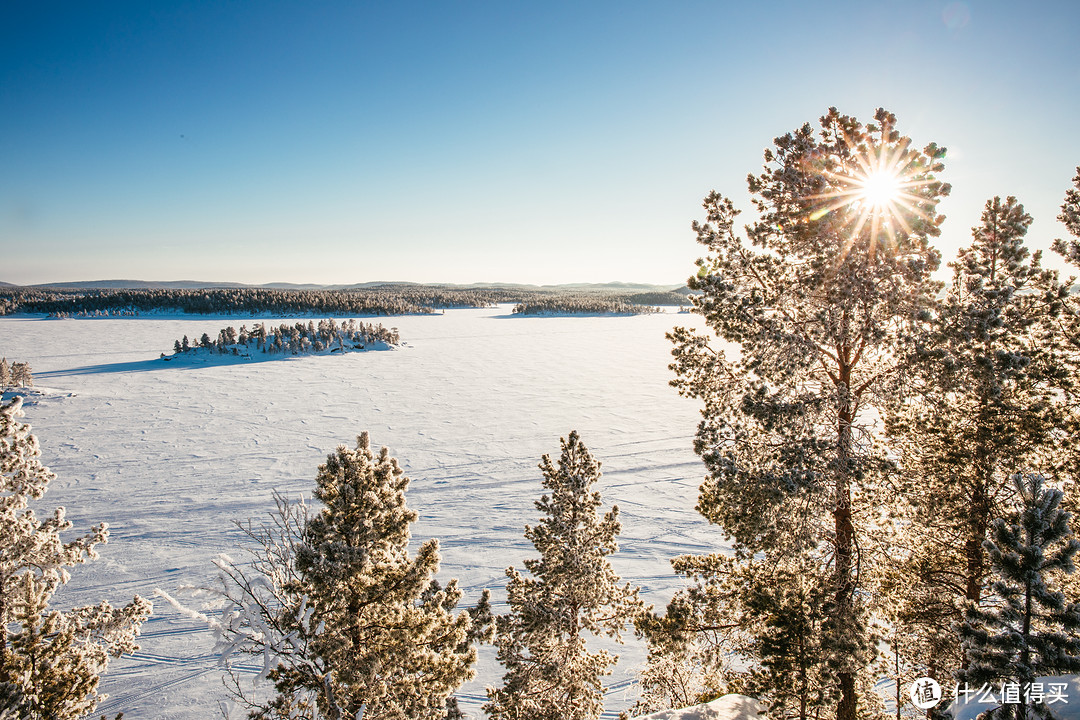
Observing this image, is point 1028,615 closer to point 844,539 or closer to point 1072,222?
point 844,539

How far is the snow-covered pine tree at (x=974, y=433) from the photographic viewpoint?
20.4 feet

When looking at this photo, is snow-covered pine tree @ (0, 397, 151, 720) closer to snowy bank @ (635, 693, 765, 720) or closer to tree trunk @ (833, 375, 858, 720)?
snowy bank @ (635, 693, 765, 720)

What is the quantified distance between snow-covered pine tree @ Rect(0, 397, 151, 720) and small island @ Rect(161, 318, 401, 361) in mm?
60530

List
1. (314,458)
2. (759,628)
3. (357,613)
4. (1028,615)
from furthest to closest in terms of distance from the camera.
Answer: (314,458) → (759,628) → (357,613) → (1028,615)

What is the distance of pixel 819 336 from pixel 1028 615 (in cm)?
362

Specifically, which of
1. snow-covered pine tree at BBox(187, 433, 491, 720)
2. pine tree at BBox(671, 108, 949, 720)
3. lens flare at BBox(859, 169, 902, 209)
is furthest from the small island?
lens flare at BBox(859, 169, 902, 209)

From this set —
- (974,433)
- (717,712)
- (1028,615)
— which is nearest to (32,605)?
(717,712)

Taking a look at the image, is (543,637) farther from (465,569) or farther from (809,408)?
(465,569)

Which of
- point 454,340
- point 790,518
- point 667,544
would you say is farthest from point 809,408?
point 454,340

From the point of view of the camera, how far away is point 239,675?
11.9 m

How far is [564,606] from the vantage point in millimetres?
8539

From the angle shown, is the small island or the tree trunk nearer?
the tree trunk

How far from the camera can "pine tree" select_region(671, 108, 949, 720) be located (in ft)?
19.2

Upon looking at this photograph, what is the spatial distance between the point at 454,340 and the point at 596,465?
68.3 metres
